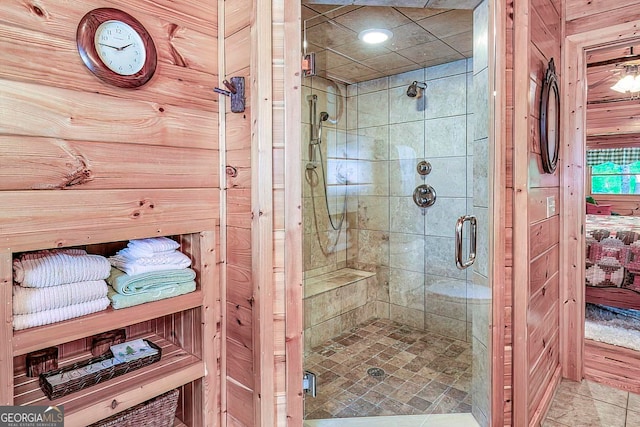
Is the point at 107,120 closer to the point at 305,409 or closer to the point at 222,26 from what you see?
the point at 222,26

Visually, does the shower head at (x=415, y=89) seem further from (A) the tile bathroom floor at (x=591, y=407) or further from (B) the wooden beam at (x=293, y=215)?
(A) the tile bathroom floor at (x=591, y=407)

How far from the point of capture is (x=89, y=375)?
1.19 meters

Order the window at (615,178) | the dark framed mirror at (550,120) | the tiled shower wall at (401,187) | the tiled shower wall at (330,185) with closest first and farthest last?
the dark framed mirror at (550,120), the tiled shower wall at (330,185), the tiled shower wall at (401,187), the window at (615,178)

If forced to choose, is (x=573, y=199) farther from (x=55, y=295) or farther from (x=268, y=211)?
(x=55, y=295)

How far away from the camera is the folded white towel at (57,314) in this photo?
103cm

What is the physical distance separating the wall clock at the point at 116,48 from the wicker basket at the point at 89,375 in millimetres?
934

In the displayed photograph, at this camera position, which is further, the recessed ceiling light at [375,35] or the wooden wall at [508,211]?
the recessed ceiling light at [375,35]

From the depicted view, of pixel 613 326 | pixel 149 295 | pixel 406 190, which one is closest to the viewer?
pixel 149 295

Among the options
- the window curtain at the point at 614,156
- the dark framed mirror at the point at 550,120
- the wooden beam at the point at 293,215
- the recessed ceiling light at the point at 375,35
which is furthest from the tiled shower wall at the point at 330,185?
the window curtain at the point at 614,156

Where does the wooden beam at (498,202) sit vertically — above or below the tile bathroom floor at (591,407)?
above

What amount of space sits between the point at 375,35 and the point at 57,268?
207 cm

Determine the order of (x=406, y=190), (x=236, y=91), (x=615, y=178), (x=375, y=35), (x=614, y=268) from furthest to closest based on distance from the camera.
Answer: (x=615, y=178) → (x=614, y=268) → (x=406, y=190) → (x=375, y=35) → (x=236, y=91)

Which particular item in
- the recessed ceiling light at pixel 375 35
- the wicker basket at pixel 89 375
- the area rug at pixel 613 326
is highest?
the recessed ceiling light at pixel 375 35

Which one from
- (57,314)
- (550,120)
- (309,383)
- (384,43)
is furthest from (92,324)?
(550,120)
